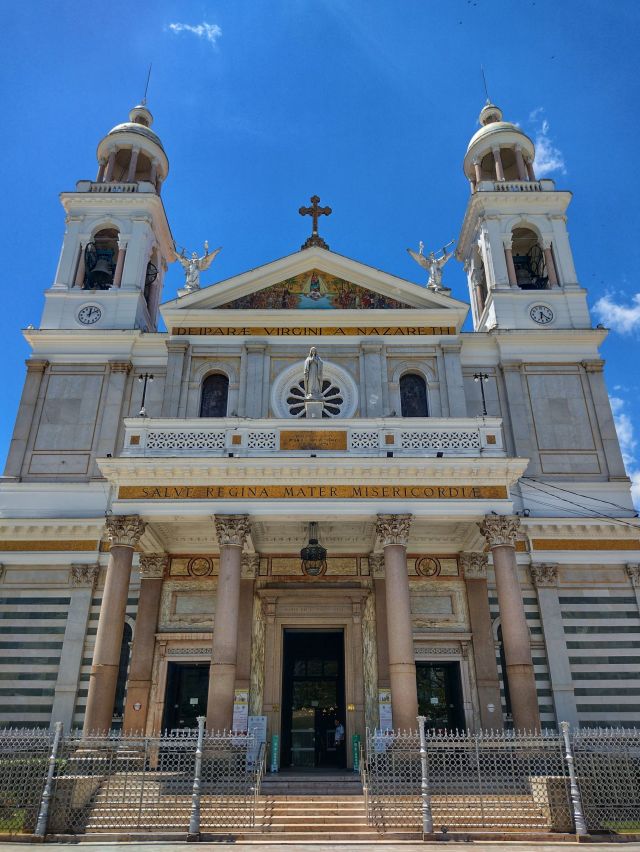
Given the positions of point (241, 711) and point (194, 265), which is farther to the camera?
point (194, 265)

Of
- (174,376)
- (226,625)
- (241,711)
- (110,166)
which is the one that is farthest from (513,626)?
(110,166)

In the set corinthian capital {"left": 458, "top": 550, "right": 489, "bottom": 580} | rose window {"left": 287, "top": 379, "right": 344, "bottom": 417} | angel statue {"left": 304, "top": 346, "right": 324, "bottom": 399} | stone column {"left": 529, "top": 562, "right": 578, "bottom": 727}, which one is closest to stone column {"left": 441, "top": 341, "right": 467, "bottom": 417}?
rose window {"left": 287, "top": 379, "right": 344, "bottom": 417}

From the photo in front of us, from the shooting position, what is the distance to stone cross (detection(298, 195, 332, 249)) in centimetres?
2577

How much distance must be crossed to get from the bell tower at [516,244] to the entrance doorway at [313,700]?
13421 mm

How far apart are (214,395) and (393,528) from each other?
9.45 metres

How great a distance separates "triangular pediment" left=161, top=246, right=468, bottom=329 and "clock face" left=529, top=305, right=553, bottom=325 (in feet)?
11.7

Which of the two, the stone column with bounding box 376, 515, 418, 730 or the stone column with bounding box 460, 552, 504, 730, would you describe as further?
the stone column with bounding box 460, 552, 504, 730

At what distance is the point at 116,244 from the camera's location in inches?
1147

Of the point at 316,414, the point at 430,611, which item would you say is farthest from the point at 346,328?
the point at 430,611

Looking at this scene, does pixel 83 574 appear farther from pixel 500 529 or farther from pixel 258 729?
pixel 500 529

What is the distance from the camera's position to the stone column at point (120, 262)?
1081 inches

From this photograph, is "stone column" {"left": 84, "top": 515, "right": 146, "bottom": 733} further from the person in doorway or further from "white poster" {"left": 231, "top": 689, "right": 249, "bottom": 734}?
the person in doorway

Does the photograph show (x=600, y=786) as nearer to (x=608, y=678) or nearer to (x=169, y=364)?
(x=608, y=678)

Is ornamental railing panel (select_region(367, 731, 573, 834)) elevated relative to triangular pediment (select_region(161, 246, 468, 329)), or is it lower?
lower
